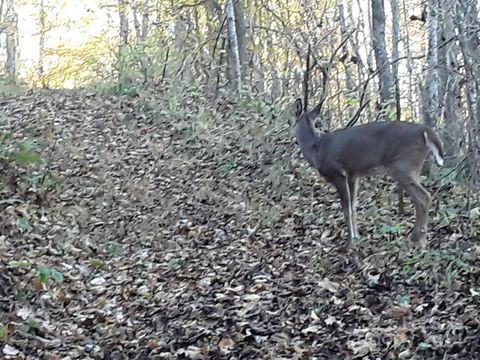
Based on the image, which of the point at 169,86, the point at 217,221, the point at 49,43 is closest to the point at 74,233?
the point at 217,221

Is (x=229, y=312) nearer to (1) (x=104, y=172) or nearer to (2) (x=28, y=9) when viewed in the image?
(1) (x=104, y=172)

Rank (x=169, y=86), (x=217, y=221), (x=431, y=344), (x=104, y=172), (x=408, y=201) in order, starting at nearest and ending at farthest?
(x=431, y=344) → (x=408, y=201) → (x=217, y=221) → (x=104, y=172) → (x=169, y=86)

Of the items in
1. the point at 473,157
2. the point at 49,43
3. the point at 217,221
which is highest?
the point at 49,43

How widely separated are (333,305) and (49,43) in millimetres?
23888

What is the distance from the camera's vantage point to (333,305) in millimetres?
6219

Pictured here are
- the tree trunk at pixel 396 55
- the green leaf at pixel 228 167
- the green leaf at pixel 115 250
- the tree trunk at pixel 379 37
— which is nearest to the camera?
the green leaf at pixel 115 250

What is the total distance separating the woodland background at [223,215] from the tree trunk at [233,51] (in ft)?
0.12

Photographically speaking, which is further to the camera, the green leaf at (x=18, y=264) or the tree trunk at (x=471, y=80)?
the tree trunk at (x=471, y=80)

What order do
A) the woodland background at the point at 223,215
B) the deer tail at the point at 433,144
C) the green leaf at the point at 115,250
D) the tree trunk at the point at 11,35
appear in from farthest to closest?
1. the tree trunk at the point at 11,35
2. the green leaf at the point at 115,250
3. the deer tail at the point at 433,144
4. the woodland background at the point at 223,215

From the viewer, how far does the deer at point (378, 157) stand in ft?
24.4

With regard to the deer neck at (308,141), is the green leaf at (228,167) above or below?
below

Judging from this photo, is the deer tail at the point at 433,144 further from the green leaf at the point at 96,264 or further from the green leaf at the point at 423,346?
the green leaf at the point at 96,264

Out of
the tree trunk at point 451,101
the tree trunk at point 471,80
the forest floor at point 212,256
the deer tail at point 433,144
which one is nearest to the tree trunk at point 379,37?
the tree trunk at point 451,101

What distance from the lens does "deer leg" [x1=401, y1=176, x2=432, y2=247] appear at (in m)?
7.25
